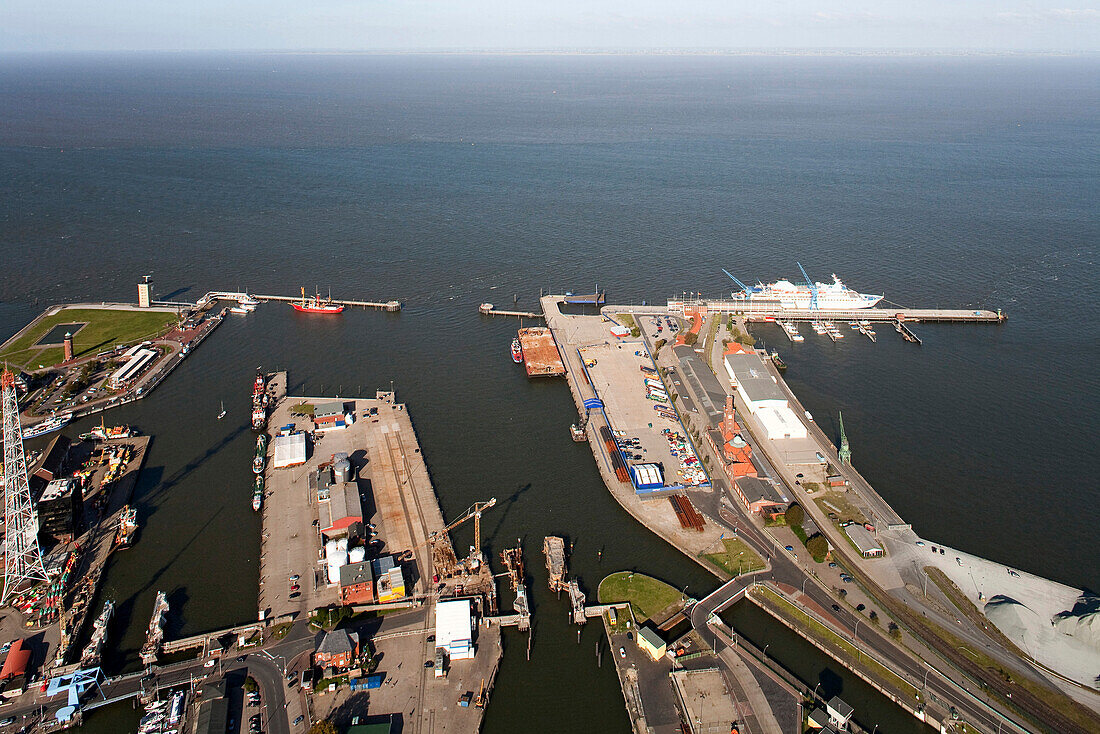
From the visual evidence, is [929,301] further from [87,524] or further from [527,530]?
[87,524]

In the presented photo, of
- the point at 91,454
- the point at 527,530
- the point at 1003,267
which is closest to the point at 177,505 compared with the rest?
the point at 91,454

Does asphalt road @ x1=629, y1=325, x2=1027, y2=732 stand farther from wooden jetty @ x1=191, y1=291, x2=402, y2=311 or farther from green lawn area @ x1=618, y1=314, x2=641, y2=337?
wooden jetty @ x1=191, y1=291, x2=402, y2=311

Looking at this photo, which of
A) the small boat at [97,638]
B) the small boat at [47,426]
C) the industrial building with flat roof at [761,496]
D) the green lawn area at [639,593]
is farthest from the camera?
the small boat at [47,426]

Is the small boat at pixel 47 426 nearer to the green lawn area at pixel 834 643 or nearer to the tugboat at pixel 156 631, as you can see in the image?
the tugboat at pixel 156 631

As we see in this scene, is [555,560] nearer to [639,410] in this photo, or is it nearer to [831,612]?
[831,612]

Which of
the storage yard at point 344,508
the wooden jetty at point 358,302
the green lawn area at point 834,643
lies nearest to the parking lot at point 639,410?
the green lawn area at point 834,643

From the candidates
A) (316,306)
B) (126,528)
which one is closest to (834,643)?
(126,528)

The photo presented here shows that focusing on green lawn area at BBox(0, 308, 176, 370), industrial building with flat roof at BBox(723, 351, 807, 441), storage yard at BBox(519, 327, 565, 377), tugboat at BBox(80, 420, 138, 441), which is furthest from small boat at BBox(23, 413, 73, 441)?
industrial building with flat roof at BBox(723, 351, 807, 441)
